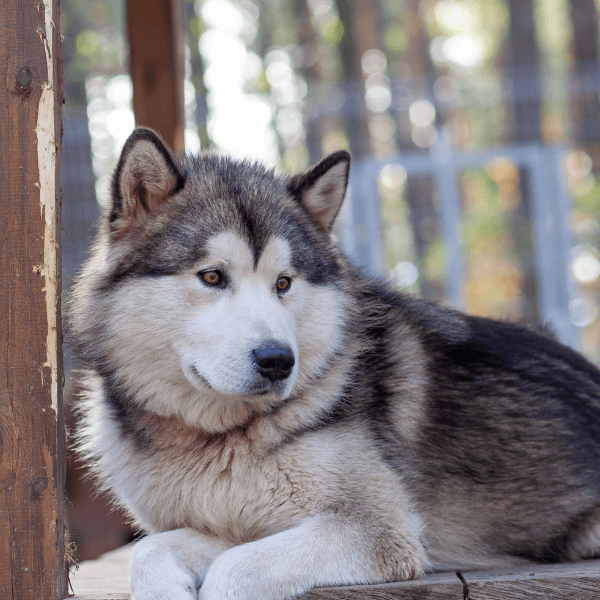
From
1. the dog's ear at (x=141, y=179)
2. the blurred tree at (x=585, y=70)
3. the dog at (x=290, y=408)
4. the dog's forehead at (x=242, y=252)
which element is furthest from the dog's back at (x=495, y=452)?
the blurred tree at (x=585, y=70)

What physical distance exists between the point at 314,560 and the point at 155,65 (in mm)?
3509

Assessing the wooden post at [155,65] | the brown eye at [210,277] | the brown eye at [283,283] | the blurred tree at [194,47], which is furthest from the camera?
the blurred tree at [194,47]

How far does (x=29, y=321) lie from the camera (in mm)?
2303

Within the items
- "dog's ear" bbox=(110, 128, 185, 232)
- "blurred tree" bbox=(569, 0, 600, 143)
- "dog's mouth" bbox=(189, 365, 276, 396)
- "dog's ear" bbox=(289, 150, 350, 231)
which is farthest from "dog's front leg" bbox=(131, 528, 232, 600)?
"blurred tree" bbox=(569, 0, 600, 143)

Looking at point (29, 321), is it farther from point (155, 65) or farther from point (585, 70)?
point (585, 70)

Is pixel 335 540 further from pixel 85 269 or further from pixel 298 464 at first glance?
pixel 85 269

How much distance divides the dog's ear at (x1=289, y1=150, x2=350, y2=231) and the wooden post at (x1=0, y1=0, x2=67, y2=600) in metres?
1.05

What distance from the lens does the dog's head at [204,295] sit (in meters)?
2.44

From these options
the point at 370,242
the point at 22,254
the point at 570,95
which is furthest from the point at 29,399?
the point at 570,95

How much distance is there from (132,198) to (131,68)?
7.77 ft

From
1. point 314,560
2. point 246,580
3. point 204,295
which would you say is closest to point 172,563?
point 246,580

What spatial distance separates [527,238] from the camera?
28.3 feet

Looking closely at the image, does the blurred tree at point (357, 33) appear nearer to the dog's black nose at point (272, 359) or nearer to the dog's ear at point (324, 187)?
the dog's ear at point (324, 187)

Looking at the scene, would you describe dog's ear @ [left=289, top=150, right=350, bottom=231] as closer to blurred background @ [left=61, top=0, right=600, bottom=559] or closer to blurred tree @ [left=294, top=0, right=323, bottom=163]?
blurred background @ [left=61, top=0, right=600, bottom=559]
